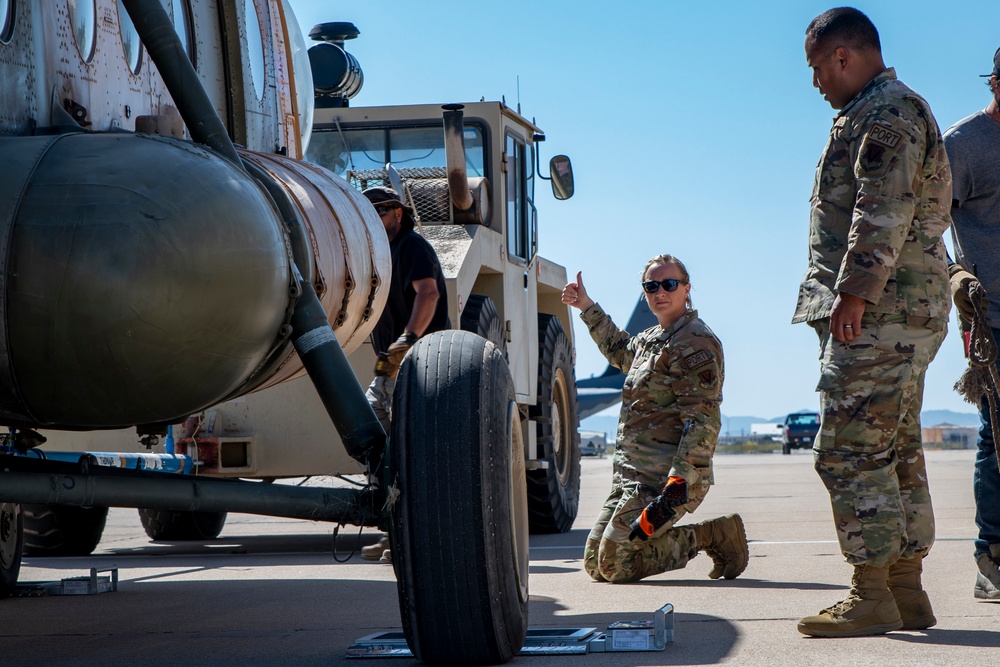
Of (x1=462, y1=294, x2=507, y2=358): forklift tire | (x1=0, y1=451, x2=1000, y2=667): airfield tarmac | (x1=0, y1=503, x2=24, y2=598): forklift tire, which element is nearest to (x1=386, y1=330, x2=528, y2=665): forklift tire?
(x1=0, y1=451, x2=1000, y2=667): airfield tarmac

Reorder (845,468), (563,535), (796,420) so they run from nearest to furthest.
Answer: (845,468) < (563,535) < (796,420)

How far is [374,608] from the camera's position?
16.5 feet

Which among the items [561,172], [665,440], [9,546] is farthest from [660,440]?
[561,172]

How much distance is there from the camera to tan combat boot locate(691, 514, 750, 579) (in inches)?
229

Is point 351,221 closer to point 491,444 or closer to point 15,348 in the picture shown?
point 491,444

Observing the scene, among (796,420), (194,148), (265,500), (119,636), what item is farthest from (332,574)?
(796,420)

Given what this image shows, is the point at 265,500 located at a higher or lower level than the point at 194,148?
lower

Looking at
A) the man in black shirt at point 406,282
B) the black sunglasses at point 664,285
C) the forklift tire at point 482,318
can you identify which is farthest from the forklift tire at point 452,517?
the forklift tire at point 482,318

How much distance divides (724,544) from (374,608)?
5.42 feet

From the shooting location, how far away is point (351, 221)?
4598mm

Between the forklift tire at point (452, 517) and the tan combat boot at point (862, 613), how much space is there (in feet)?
3.44

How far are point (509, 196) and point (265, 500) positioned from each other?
6.01 meters

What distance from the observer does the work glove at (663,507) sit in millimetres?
5359

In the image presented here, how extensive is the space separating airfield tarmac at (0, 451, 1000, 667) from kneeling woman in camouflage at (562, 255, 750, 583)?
128 millimetres
